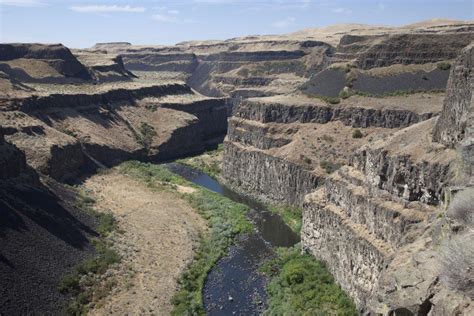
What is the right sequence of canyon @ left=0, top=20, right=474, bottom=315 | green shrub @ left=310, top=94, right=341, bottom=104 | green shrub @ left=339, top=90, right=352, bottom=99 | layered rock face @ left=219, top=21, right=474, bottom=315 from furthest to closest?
green shrub @ left=339, top=90, right=352, bottom=99
green shrub @ left=310, top=94, right=341, bottom=104
canyon @ left=0, top=20, right=474, bottom=315
layered rock face @ left=219, top=21, right=474, bottom=315

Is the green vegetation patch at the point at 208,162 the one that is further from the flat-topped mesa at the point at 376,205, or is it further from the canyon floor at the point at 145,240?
the flat-topped mesa at the point at 376,205

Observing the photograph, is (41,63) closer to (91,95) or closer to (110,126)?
(91,95)

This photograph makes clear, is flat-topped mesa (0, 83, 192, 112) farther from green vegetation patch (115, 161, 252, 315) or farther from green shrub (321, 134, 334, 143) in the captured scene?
green shrub (321, 134, 334, 143)

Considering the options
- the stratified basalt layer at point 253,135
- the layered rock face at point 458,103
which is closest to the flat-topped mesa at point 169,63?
the stratified basalt layer at point 253,135

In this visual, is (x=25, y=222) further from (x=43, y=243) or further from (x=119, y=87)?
(x=119, y=87)

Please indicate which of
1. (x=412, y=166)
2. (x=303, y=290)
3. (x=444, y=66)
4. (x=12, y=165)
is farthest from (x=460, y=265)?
(x=444, y=66)

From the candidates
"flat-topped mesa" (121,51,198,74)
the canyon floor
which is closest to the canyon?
the canyon floor
